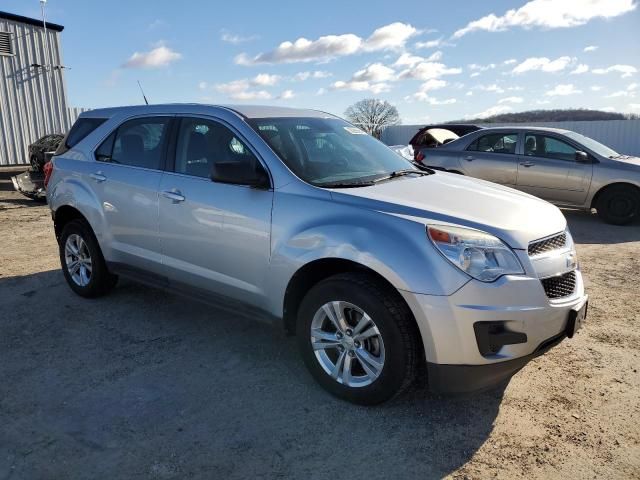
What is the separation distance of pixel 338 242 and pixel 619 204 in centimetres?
742

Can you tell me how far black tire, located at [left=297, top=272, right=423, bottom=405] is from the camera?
294 centimetres

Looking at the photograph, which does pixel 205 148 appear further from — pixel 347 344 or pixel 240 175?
pixel 347 344

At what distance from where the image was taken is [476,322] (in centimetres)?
278

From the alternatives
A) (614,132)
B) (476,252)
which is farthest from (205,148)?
(614,132)

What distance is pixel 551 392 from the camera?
3.39 m

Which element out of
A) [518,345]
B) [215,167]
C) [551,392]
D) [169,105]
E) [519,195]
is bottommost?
[551,392]

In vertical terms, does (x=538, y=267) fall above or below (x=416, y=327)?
above

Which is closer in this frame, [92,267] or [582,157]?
[92,267]

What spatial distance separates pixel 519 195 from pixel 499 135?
6.46 meters

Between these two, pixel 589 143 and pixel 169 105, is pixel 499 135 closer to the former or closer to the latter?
pixel 589 143

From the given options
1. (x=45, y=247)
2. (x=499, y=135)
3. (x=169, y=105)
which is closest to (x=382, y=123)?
(x=499, y=135)

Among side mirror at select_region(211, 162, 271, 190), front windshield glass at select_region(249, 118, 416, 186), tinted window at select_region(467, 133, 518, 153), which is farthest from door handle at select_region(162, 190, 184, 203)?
tinted window at select_region(467, 133, 518, 153)

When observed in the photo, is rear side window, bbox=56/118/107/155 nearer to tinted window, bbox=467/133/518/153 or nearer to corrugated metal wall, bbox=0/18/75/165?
tinted window, bbox=467/133/518/153

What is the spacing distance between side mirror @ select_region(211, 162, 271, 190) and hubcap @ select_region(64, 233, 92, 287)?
88.1 inches
